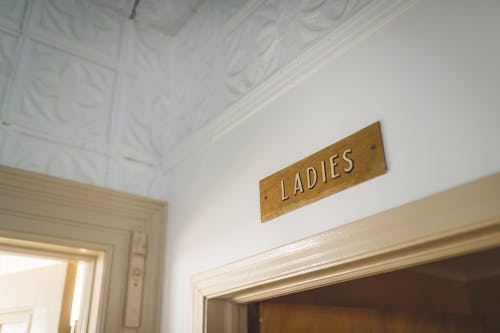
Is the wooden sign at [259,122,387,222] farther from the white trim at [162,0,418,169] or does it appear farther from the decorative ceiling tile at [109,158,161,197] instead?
the decorative ceiling tile at [109,158,161,197]

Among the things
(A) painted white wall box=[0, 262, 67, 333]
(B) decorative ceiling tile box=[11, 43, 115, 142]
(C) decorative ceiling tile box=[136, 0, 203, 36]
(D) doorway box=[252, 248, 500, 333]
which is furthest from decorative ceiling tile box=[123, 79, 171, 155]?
(D) doorway box=[252, 248, 500, 333]

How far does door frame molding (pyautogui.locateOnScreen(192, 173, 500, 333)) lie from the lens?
1097 mm

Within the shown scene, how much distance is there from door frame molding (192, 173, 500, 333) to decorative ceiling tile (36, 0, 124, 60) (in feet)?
4.16

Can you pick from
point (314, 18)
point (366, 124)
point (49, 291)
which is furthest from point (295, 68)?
point (49, 291)

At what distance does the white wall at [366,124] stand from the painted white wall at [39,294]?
0.52 metres

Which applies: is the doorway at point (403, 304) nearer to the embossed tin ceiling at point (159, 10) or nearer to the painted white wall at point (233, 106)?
the painted white wall at point (233, 106)

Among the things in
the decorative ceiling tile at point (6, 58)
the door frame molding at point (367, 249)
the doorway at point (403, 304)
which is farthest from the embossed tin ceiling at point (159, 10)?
the doorway at point (403, 304)

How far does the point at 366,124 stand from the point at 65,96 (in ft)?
4.54

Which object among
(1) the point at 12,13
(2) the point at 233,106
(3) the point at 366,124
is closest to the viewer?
(3) the point at 366,124

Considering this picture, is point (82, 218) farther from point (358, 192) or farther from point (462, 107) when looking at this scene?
point (462, 107)

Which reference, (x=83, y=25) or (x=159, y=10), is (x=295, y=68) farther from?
(x=83, y=25)

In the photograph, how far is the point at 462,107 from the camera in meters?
1.18

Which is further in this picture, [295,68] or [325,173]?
[295,68]

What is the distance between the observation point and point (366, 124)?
1410 mm
